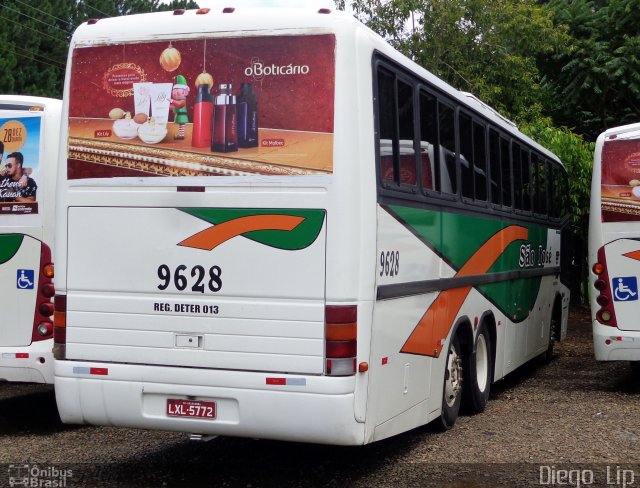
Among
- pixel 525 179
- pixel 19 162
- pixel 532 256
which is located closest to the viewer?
pixel 19 162

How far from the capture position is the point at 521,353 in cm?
1179

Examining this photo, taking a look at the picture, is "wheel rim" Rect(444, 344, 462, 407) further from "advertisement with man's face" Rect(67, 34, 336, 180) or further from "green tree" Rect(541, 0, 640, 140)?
"green tree" Rect(541, 0, 640, 140)

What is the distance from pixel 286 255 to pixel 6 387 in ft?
20.1

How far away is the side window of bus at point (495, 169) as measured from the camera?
993cm

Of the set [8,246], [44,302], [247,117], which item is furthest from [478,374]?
[8,246]

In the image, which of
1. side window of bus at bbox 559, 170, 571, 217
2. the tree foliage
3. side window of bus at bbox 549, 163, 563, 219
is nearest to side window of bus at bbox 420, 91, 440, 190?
side window of bus at bbox 549, 163, 563, 219

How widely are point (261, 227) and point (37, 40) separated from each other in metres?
30.1

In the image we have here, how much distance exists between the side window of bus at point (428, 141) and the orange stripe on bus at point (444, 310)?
99 centimetres

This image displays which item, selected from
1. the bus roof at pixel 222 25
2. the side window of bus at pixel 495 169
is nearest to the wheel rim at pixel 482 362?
the side window of bus at pixel 495 169

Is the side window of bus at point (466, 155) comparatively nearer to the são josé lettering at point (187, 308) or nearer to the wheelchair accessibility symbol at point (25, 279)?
the são josé lettering at point (187, 308)

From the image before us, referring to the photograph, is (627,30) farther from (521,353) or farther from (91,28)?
(91,28)

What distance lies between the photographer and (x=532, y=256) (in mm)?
12109

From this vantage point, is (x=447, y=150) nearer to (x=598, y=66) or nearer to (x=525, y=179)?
(x=525, y=179)

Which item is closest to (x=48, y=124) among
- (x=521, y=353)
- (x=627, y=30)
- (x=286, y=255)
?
(x=286, y=255)
